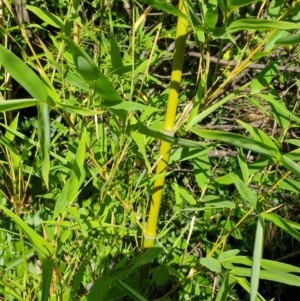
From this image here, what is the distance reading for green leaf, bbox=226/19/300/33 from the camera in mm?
604

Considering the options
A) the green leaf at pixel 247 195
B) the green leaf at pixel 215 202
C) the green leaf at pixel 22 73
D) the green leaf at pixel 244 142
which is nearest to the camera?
the green leaf at pixel 22 73

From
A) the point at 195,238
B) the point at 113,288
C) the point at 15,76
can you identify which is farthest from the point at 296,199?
the point at 15,76

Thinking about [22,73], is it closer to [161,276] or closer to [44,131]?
[44,131]

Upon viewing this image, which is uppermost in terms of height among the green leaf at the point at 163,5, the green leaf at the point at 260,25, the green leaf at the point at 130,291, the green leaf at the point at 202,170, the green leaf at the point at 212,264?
the green leaf at the point at 163,5

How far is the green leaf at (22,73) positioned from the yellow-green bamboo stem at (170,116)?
0.66 feet

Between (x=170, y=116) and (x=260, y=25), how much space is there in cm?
18

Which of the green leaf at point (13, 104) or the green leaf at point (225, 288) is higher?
the green leaf at point (13, 104)

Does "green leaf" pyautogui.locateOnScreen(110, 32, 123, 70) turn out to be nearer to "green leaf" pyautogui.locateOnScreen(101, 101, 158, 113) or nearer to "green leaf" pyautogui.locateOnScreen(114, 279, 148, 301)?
"green leaf" pyautogui.locateOnScreen(101, 101, 158, 113)

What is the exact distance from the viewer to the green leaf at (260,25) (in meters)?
0.60

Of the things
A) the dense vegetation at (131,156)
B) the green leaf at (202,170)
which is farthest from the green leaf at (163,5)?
the green leaf at (202,170)

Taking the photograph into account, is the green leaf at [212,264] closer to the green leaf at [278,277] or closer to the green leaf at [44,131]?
the green leaf at [278,277]

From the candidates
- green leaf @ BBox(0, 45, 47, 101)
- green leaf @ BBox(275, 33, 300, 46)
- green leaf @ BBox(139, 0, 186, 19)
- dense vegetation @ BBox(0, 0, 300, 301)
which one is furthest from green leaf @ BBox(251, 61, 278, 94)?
green leaf @ BBox(0, 45, 47, 101)

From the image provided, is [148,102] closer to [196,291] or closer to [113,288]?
[113,288]

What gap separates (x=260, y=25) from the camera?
0.62 m
